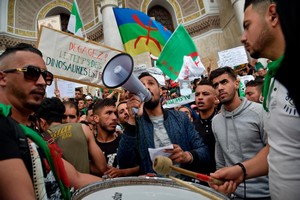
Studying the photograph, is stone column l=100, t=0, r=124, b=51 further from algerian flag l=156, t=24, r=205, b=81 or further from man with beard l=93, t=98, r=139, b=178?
man with beard l=93, t=98, r=139, b=178

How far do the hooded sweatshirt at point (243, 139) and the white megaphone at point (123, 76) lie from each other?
101 cm

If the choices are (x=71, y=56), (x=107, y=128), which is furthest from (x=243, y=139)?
(x=71, y=56)

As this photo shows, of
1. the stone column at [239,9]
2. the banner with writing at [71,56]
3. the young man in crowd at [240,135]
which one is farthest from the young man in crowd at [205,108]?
the stone column at [239,9]

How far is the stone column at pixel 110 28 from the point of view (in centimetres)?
1223

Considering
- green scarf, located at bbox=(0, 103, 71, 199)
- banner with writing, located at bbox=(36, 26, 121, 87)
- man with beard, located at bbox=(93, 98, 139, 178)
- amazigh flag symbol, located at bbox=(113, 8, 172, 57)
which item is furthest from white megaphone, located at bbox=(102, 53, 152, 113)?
amazigh flag symbol, located at bbox=(113, 8, 172, 57)

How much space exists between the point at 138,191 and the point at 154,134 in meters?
1.18

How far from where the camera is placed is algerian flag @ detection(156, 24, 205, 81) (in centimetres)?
518

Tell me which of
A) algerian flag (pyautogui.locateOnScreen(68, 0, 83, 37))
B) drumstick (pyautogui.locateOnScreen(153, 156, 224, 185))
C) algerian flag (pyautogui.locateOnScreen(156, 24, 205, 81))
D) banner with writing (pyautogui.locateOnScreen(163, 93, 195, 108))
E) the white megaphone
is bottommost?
drumstick (pyautogui.locateOnScreen(153, 156, 224, 185))

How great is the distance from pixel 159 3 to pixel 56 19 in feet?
23.1

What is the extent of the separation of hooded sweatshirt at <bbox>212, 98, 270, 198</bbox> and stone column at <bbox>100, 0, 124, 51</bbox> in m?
9.97

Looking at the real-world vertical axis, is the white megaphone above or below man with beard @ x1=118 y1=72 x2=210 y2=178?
above

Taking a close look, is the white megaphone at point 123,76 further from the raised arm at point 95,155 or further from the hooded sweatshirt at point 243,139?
the hooded sweatshirt at point 243,139

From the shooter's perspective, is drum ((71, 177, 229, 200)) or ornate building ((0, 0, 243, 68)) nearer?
drum ((71, 177, 229, 200))

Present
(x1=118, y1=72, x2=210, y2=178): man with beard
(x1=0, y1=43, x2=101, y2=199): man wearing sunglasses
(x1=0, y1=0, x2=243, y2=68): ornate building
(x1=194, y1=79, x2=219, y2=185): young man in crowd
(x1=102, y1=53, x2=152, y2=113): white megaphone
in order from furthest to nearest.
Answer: (x1=0, y1=0, x2=243, y2=68): ornate building → (x1=194, y1=79, x2=219, y2=185): young man in crowd → (x1=118, y1=72, x2=210, y2=178): man with beard → (x1=102, y1=53, x2=152, y2=113): white megaphone → (x1=0, y1=43, x2=101, y2=199): man wearing sunglasses
